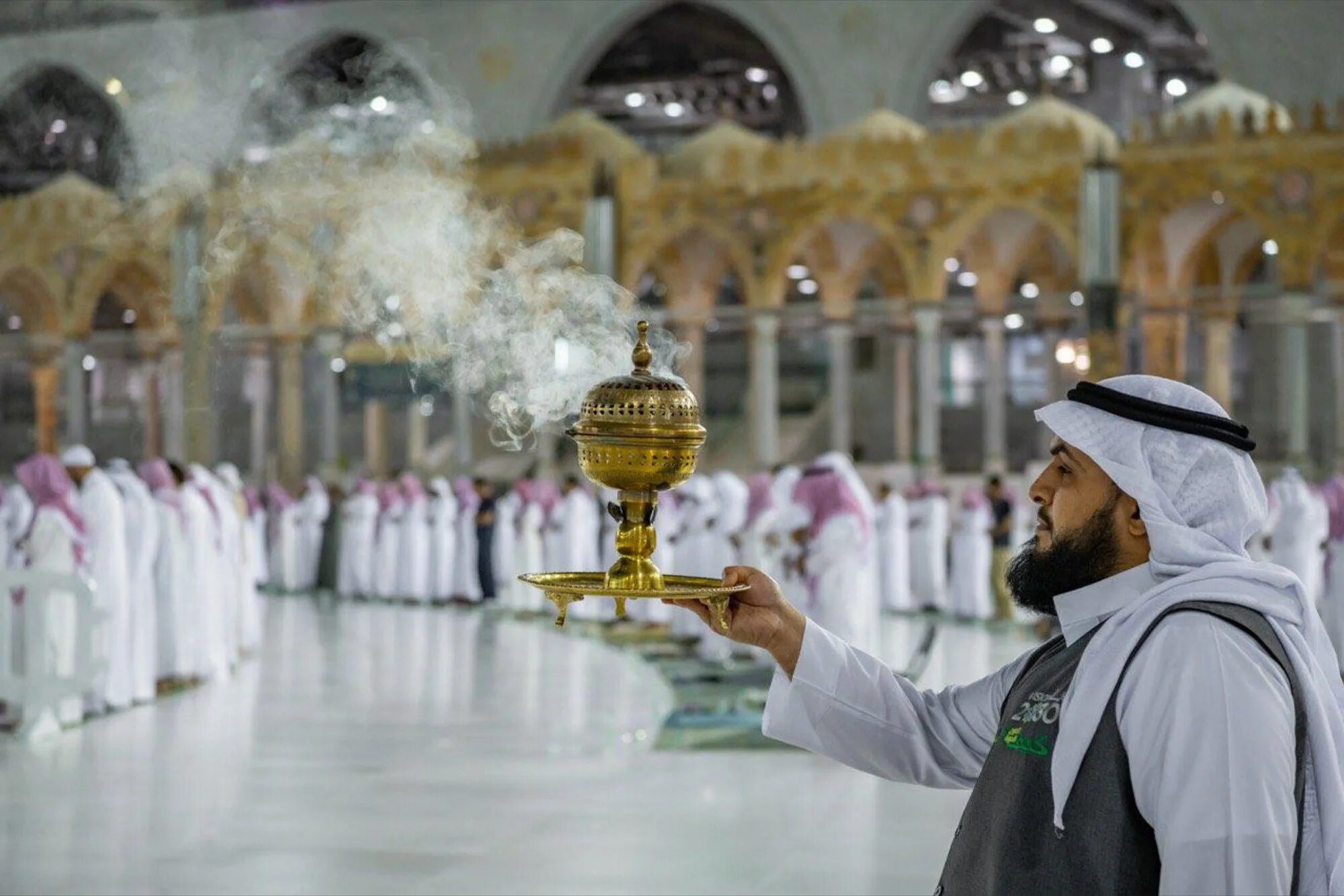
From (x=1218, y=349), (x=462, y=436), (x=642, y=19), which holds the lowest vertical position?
(x=462, y=436)

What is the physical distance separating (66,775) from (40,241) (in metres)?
15.9

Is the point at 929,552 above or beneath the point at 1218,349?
beneath

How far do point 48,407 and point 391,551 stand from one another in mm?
9438

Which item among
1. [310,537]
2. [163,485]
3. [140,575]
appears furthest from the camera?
[310,537]

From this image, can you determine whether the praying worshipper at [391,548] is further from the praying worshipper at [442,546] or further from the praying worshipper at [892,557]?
the praying worshipper at [892,557]

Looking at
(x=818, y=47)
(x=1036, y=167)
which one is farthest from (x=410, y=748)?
(x=818, y=47)

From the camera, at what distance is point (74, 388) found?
A: 21.6m

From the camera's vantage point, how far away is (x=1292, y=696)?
5.79 feet

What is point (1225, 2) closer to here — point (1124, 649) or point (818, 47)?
point (818, 47)

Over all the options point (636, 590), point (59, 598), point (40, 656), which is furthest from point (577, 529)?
point (636, 590)

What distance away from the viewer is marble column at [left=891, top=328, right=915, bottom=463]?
23.1 meters

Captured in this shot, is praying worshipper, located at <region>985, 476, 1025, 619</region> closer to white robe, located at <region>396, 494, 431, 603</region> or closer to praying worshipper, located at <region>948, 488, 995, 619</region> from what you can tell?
praying worshipper, located at <region>948, 488, 995, 619</region>

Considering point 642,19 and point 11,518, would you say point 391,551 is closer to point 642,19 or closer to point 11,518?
point 11,518

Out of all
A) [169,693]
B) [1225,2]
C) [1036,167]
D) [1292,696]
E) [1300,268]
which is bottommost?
[169,693]
